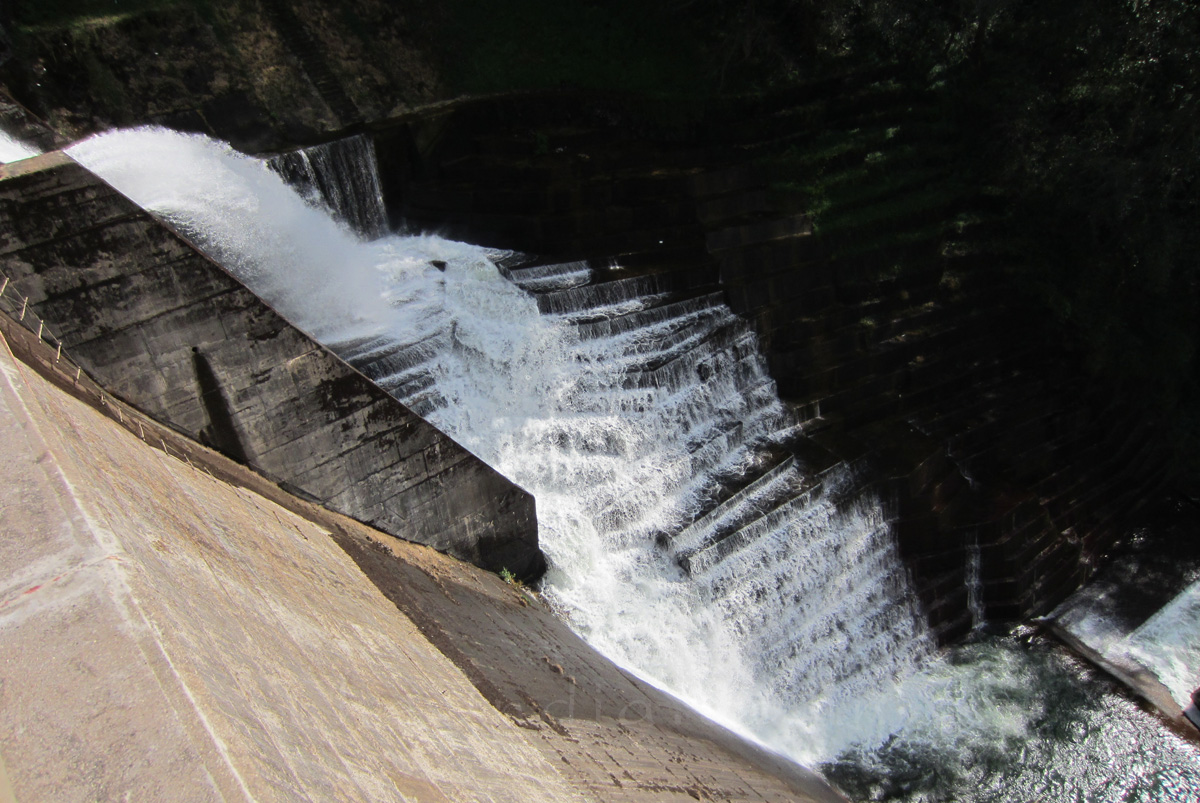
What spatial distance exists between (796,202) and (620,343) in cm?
343

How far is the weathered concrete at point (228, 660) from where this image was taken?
2.11 m

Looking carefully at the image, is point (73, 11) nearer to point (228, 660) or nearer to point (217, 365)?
point (217, 365)

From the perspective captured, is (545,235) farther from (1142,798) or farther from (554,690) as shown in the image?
(1142,798)

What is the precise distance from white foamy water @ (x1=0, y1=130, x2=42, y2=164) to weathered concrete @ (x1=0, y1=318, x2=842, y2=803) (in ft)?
6.50

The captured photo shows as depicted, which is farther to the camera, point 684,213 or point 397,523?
point 684,213

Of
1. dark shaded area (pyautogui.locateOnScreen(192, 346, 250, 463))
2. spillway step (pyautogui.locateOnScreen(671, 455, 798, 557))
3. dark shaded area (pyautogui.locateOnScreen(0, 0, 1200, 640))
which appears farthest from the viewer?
dark shaded area (pyautogui.locateOnScreen(0, 0, 1200, 640))

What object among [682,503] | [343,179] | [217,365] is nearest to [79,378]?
[217,365]

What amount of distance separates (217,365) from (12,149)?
2.19 metres

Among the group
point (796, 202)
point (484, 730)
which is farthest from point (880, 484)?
point (484, 730)

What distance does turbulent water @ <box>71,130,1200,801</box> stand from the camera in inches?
286

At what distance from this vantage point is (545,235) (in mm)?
9352

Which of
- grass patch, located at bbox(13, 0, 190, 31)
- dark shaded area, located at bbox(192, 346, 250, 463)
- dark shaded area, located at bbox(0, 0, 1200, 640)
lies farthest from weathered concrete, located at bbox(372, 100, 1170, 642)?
dark shaded area, located at bbox(192, 346, 250, 463)

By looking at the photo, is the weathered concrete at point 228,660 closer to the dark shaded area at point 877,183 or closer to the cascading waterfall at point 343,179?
the cascading waterfall at point 343,179

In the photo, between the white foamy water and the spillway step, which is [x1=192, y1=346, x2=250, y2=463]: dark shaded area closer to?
the white foamy water
